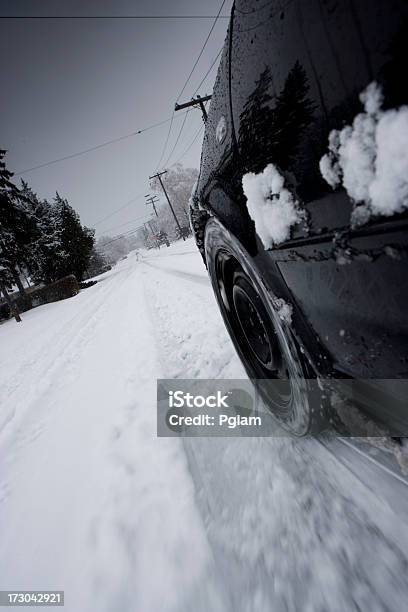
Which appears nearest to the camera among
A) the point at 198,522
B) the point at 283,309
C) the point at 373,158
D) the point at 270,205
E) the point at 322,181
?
the point at 373,158

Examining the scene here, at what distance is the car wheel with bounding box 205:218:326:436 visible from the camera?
117 cm

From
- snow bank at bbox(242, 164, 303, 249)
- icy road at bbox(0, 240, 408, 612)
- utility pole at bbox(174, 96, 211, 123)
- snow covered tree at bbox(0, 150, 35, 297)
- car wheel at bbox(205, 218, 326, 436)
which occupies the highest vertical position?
utility pole at bbox(174, 96, 211, 123)

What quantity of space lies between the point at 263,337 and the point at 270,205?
850 millimetres

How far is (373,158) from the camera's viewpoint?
1.92 feet

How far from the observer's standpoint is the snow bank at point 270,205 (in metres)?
0.89

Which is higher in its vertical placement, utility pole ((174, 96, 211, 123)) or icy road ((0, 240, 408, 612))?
utility pole ((174, 96, 211, 123))

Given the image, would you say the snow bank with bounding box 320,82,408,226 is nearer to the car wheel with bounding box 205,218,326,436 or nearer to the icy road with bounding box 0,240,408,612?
the car wheel with bounding box 205,218,326,436

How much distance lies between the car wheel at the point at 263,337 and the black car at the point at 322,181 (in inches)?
0.5

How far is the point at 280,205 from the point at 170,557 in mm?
1438

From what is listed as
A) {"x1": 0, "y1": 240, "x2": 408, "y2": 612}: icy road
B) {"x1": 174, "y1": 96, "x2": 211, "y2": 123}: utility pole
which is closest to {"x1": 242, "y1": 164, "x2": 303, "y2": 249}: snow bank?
{"x1": 0, "y1": 240, "x2": 408, "y2": 612}: icy road

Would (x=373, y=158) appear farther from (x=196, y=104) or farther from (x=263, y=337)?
(x=196, y=104)

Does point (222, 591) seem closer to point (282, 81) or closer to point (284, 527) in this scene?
point (284, 527)

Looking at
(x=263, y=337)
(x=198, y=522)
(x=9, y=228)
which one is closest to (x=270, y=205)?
Answer: (x=263, y=337)

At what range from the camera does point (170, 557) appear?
1.23m
